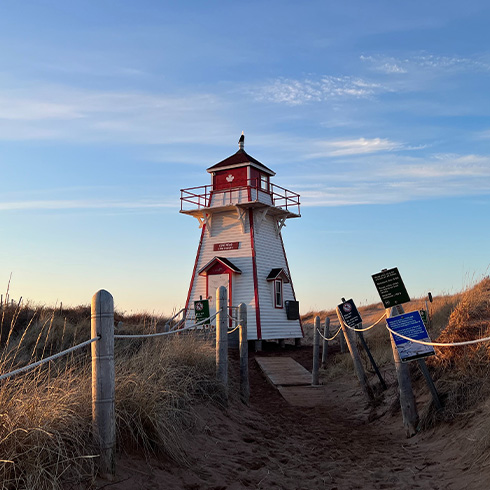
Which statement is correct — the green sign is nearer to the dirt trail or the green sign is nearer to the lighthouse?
the lighthouse

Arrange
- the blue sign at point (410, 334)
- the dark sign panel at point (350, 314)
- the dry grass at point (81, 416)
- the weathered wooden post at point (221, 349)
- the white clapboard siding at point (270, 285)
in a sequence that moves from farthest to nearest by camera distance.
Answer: the white clapboard siding at point (270, 285) → the dark sign panel at point (350, 314) → the weathered wooden post at point (221, 349) → the blue sign at point (410, 334) → the dry grass at point (81, 416)

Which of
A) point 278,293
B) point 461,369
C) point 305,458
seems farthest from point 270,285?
point 305,458

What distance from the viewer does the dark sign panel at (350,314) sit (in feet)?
A: 35.8

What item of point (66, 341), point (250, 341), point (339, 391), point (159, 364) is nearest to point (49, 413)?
point (159, 364)

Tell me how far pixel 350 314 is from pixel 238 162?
48.7ft

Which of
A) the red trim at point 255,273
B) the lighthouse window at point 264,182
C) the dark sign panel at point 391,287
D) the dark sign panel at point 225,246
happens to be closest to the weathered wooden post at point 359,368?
the dark sign panel at point 391,287

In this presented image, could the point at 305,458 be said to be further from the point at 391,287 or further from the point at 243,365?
the point at 243,365

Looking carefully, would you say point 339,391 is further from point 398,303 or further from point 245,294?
point 245,294

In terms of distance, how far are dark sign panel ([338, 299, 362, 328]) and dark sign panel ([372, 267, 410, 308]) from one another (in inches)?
108

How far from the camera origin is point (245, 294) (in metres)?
23.6

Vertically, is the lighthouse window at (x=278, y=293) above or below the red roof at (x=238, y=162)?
Answer: below

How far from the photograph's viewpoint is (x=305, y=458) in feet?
21.6

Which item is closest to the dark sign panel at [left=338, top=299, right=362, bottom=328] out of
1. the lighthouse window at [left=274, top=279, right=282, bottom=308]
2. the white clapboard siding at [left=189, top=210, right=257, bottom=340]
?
the white clapboard siding at [left=189, top=210, right=257, bottom=340]

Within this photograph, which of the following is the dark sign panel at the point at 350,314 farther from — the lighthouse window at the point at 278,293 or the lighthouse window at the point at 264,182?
the lighthouse window at the point at 264,182
